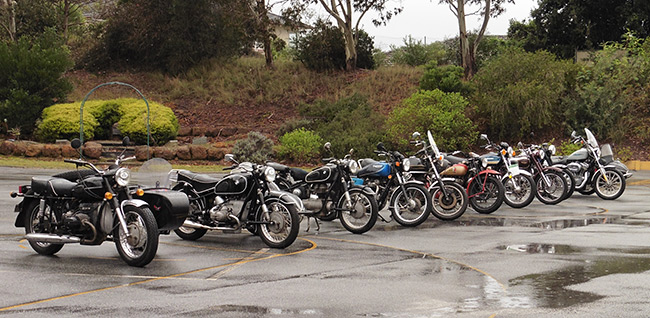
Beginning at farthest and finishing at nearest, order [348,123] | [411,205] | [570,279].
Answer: [348,123]
[411,205]
[570,279]

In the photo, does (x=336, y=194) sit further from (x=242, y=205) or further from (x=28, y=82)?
(x=28, y=82)

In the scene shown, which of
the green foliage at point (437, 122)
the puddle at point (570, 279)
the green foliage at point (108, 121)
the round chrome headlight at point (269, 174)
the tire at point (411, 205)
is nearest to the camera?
the puddle at point (570, 279)

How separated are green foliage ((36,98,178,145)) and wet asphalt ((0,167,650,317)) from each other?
56.9 ft

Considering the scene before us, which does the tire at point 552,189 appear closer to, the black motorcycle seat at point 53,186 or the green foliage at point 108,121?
the black motorcycle seat at point 53,186

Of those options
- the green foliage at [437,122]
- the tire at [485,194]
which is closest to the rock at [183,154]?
the green foliage at [437,122]

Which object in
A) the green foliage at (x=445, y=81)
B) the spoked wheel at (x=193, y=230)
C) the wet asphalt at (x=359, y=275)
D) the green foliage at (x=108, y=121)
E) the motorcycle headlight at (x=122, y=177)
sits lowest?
the wet asphalt at (x=359, y=275)

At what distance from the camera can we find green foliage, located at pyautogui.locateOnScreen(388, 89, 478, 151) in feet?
92.3

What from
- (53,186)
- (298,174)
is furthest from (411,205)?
(53,186)

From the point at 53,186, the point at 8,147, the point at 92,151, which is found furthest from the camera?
the point at 8,147

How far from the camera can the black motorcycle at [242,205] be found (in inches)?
417

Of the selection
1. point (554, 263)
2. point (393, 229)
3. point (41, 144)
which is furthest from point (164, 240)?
point (41, 144)

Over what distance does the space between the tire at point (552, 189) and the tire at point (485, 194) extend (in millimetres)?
2204

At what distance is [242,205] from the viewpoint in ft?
36.3

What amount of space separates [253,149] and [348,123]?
5381 millimetres
